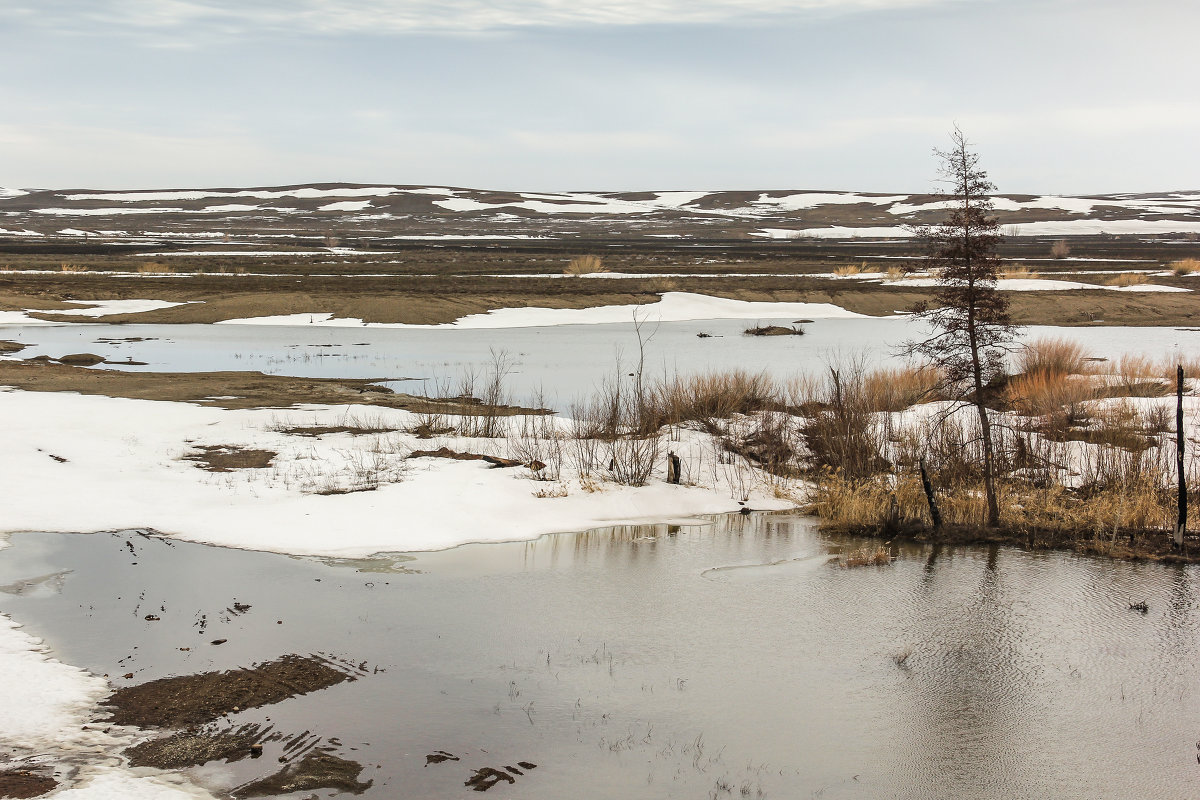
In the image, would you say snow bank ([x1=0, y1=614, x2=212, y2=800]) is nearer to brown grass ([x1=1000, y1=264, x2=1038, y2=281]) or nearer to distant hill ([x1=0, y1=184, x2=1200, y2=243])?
brown grass ([x1=1000, y1=264, x2=1038, y2=281])

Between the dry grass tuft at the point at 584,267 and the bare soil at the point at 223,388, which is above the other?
the dry grass tuft at the point at 584,267

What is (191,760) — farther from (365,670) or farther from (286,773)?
(365,670)

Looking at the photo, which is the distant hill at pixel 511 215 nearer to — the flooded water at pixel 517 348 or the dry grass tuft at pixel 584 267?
the dry grass tuft at pixel 584 267

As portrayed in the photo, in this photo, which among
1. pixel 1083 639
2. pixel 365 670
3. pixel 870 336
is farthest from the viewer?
pixel 870 336

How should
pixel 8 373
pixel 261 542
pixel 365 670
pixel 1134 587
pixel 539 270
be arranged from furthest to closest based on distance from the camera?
pixel 539 270 → pixel 8 373 → pixel 261 542 → pixel 1134 587 → pixel 365 670

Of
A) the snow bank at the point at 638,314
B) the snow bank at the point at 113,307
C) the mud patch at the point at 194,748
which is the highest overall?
the snow bank at the point at 113,307

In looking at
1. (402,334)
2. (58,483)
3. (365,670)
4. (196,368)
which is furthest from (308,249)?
(365,670)

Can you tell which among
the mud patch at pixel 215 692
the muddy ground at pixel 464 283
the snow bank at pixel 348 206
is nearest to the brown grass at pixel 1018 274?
the muddy ground at pixel 464 283

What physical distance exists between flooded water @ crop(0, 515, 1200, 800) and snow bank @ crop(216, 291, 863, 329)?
759 inches

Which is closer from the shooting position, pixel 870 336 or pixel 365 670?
pixel 365 670

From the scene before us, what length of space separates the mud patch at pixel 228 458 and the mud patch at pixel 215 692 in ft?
18.3

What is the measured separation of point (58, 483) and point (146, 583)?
3352mm

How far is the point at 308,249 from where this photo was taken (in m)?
55.6

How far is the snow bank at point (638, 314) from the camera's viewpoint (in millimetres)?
28391
